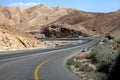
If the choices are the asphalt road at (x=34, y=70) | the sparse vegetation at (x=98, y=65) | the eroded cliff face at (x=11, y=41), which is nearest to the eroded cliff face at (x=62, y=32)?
the eroded cliff face at (x=11, y=41)

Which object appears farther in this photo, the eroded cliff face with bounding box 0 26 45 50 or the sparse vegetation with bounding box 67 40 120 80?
the eroded cliff face with bounding box 0 26 45 50

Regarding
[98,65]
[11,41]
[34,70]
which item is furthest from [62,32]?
[34,70]

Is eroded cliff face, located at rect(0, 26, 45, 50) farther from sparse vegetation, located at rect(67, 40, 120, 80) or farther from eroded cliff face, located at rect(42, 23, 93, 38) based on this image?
eroded cliff face, located at rect(42, 23, 93, 38)

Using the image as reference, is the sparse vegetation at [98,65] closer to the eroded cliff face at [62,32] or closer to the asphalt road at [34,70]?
the asphalt road at [34,70]

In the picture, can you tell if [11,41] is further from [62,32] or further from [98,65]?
[62,32]

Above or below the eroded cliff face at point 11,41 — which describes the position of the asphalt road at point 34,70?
above

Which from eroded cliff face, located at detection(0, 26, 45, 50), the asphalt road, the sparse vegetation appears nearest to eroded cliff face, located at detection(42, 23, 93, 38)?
eroded cliff face, located at detection(0, 26, 45, 50)

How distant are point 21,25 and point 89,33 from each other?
5784cm

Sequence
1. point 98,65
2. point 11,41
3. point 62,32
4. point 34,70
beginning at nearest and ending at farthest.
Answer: point 34,70 < point 98,65 < point 11,41 < point 62,32

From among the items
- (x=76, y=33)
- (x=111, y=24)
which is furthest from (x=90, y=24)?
(x=76, y=33)

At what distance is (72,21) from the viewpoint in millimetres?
184875

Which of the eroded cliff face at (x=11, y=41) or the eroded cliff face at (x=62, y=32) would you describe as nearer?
the eroded cliff face at (x=11, y=41)

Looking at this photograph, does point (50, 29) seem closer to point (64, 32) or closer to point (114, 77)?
point (64, 32)

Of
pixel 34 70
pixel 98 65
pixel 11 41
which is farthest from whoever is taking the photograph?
pixel 11 41
